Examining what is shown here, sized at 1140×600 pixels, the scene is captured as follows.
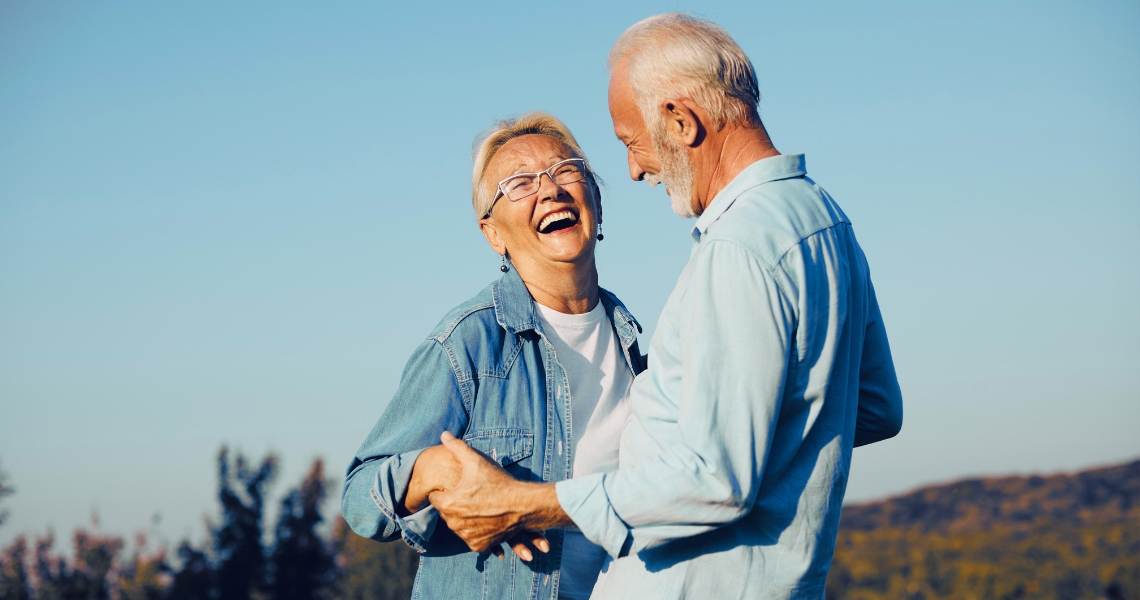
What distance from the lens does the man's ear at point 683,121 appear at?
2.63 m

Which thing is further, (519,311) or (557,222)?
(557,222)

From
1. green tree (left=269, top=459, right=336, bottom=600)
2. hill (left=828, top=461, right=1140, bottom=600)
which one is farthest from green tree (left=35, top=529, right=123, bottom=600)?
hill (left=828, top=461, right=1140, bottom=600)

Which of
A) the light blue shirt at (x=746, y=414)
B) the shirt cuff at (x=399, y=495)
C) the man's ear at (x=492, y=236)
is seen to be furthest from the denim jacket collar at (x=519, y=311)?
the light blue shirt at (x=746, y=414)

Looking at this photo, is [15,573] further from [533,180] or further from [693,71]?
[693,71]

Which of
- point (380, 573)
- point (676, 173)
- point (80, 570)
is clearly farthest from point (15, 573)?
point (676, 173)

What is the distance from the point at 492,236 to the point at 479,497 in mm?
1792

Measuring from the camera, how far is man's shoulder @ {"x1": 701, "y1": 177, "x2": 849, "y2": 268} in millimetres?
2291

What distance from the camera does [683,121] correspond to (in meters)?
2.64

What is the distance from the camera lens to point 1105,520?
2494 cm

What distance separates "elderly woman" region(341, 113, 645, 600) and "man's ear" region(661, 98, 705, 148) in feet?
3.94

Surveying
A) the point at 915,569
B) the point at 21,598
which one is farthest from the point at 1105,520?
the point at 21,598

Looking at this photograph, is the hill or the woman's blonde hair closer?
the woman's blonde hair

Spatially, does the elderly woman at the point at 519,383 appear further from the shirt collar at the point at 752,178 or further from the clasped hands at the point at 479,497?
the shirt collar at the point at 752,178

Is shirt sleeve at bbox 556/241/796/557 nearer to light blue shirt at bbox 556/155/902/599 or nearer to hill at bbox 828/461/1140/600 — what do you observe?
light blue shirt at bbox 556/155/902/599
